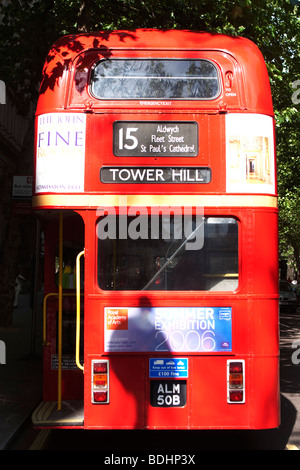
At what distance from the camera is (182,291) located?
18.9ft

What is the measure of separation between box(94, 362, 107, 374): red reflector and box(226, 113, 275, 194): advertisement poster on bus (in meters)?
1.88

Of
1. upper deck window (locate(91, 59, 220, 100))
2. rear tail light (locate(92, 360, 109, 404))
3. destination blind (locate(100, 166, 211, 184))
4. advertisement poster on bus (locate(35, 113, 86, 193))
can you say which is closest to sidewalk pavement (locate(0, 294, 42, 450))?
rear tail light (locate(92, 360, 109, 404))

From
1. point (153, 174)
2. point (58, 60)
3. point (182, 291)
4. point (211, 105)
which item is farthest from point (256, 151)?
point (58, 60)

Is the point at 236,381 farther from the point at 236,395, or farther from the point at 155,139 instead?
the point at 155,139

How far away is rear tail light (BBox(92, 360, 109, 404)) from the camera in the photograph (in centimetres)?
566

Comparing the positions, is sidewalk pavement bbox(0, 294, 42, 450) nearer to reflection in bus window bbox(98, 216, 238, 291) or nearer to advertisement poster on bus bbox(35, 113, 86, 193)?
reflection in bus window bbox(98, 216, 238, 291)

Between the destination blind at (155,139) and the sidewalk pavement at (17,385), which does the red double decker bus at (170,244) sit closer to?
the destination blind at (155,139)

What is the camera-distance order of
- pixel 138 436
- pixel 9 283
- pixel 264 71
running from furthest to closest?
pixel 9 283, pixel 138 436, pixel 264 71

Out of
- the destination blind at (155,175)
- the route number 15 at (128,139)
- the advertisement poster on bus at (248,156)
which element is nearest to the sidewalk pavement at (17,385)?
the destination blind at (155,175)

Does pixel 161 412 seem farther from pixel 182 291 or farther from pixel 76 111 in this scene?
pixel 76 111

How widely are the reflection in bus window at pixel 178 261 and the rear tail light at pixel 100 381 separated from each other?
69 centimetres

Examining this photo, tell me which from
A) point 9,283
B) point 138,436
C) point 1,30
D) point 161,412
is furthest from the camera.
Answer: point 9,283

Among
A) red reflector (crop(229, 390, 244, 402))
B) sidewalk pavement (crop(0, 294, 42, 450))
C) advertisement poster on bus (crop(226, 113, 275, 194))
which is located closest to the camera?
red reflector (crop(229, 390, 244, 402))

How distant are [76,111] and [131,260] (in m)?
1.43
